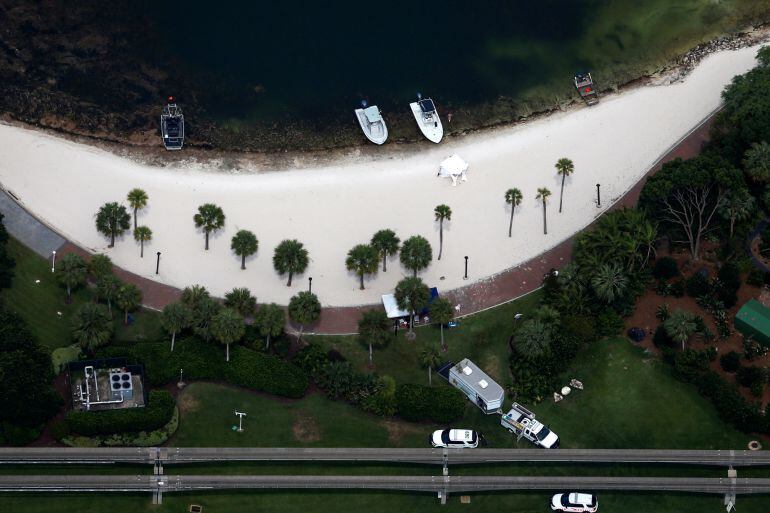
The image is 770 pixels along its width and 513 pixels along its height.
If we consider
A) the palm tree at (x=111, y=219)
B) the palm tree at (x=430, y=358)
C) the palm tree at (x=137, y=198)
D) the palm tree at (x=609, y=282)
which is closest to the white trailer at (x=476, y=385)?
the palm tree at (x=430, y=358)

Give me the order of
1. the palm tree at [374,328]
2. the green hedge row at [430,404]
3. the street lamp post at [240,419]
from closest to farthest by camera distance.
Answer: the green hedge row at [430,404]
the street lamp post at [240,419]
the palm tree at [374,328]

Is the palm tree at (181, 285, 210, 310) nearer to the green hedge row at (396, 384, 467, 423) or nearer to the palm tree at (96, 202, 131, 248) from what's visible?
the palm tree at (96, 202, 131, 248)

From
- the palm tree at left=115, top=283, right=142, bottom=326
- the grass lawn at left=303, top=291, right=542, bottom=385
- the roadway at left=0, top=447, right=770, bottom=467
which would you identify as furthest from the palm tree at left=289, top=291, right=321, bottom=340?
the palm tree at left=115, top=283, right=142, bottom=326

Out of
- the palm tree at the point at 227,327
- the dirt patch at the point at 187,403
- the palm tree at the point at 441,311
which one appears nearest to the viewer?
the dirt patch at the point at 187,403

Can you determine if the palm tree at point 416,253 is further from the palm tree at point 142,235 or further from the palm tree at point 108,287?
the palm tree at point 108,287

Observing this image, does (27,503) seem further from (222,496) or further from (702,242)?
(702,242)

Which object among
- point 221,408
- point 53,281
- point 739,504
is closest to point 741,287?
point 739,504
